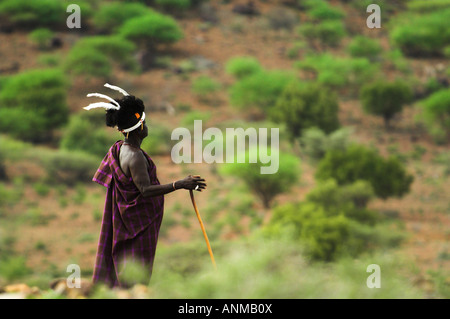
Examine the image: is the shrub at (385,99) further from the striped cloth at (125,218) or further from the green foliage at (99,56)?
the striped cloth at (125,218)

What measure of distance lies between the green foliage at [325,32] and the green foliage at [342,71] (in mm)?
4094

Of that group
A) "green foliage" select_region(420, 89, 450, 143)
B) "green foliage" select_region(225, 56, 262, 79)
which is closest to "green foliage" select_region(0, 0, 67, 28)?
"green foliage" select_region(225, 56, 262, 79)

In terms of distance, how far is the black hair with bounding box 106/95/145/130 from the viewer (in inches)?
114

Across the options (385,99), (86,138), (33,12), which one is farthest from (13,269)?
(33,12)

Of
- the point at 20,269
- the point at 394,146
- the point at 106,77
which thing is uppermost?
the point at 106,77

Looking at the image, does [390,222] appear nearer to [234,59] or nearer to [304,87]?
[304,87]

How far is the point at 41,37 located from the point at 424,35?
20127 millimetres

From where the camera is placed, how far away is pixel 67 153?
720 inches

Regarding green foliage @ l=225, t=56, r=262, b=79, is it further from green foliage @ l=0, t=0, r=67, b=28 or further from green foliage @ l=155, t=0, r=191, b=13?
green foliage @ l=0, t=0, r=67, b=28

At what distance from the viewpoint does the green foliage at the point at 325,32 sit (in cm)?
3338

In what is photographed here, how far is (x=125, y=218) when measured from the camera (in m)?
3.07

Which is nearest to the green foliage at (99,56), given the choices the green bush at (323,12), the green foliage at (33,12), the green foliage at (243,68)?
the green foliage at (33,12)
